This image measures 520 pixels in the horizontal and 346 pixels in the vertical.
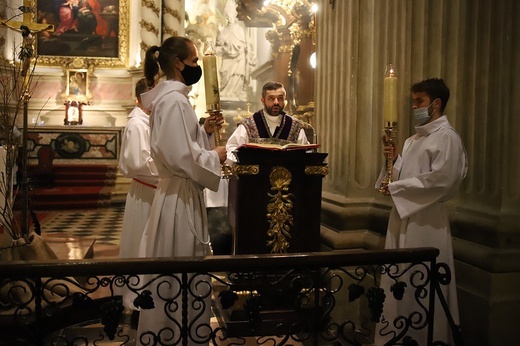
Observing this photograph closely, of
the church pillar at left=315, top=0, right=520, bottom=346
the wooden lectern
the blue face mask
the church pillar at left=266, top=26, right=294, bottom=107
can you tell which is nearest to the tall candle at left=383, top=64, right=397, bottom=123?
the blue face mask

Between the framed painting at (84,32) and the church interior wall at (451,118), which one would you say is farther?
the framed painting at (84,32)

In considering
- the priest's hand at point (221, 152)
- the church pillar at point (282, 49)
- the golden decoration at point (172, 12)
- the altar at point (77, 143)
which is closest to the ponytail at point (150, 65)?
the priest's hand at point (221, 152)

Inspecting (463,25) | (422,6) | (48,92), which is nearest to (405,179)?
(463,25)

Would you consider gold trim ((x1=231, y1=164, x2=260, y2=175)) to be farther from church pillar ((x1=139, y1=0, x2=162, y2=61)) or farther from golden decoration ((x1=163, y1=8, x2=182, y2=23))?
golden decoration ((x1=163, y1=8, x2=182, y2=23))

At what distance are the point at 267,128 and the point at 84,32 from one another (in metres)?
10.3

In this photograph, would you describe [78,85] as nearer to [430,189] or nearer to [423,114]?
[423,114]

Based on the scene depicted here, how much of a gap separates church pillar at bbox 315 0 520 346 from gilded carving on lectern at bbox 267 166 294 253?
2.36 ft

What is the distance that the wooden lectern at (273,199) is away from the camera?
143 inches

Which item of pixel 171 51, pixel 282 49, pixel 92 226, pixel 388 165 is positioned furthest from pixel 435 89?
pixel 282 49

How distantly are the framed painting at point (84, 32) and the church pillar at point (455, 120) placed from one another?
9.91m

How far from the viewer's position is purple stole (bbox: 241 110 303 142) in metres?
4.67

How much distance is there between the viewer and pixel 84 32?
1324 cm

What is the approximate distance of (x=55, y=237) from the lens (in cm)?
599

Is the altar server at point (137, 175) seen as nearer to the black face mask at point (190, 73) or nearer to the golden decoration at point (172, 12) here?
the black face mask at point (190, 73)
